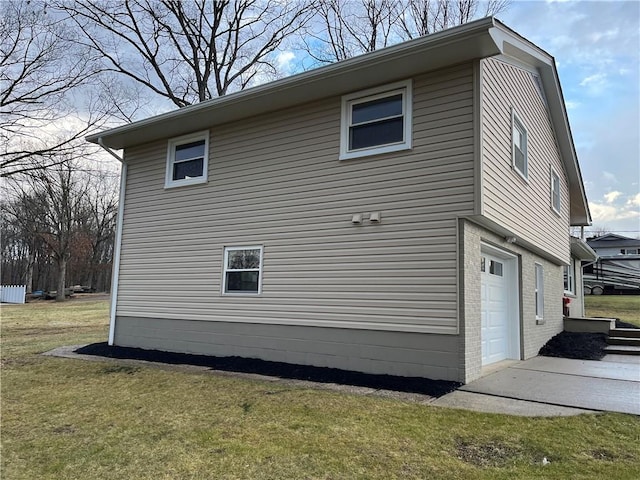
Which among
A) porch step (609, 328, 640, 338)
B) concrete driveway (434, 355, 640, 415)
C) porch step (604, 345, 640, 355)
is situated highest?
porch step (609, 328, 640, 338)

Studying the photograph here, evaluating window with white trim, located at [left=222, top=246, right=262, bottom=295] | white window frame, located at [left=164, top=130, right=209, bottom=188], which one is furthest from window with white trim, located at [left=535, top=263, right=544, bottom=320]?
white window frame, located at [left=164, top=130, right=209, bottom=188]

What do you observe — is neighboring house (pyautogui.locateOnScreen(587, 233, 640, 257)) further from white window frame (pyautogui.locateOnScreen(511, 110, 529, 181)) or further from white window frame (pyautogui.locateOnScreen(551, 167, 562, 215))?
white window frame (pyautogui.locateOnScreen(511, 110, 529, 181))

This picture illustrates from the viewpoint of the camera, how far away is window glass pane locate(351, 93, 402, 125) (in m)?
7.53

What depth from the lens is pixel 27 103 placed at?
1609 cm

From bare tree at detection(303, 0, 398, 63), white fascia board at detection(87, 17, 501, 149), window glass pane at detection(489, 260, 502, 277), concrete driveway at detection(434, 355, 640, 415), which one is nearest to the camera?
concrete driveway at detection(434, 355, 640, 415)

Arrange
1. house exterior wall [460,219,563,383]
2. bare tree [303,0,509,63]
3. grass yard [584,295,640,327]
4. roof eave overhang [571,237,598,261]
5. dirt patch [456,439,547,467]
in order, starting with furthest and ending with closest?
bare tree [303,0,509,63] < grass yard [584,295,640,327] < roof eave overhang [571,237,598,261] < house exterior wall [460,219,563,383] < dirt patch [456,439,547,467]

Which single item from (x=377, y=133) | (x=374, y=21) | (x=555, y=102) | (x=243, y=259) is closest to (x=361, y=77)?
(x=377, y=133)

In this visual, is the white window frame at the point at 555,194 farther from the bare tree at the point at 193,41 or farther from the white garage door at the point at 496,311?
the bare tree at the point at 193,41

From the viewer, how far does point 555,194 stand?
13039 mm

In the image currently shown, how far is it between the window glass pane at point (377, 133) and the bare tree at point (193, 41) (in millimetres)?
14141

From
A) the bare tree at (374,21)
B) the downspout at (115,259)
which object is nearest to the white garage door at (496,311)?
the downspout at (115,259)

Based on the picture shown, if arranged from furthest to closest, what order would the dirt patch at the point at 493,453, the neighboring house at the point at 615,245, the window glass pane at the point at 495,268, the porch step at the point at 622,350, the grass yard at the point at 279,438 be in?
the neighboring house at the point at 615,245
the porch step at the point at 622,350
the window glass pane at the point at 495,268
the dirt patch at the point at 493,453
the grass yard at the point at 279,438

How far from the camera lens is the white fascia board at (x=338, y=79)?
20.9 ft

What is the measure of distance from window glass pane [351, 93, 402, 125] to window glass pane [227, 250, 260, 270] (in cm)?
311
